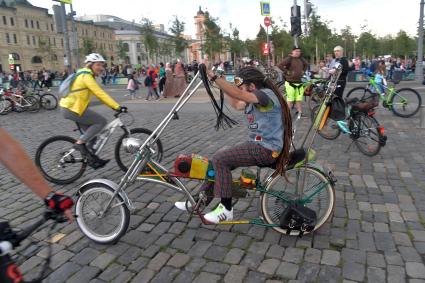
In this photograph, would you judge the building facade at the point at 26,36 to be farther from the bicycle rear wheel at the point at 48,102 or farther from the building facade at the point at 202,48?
the bicycle rear wheel at the point at 48,102

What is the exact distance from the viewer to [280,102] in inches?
130

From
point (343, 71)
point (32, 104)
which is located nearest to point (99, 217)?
point (343, 71)

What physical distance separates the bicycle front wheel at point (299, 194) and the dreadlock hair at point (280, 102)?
0.13 metres

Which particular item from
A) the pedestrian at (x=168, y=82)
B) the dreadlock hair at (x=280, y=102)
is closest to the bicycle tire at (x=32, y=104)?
the pedestrian at (x=168, y=82)

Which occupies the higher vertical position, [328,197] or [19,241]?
[19,241]

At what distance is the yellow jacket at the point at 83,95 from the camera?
532 cm

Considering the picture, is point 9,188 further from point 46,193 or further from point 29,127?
point 29,127

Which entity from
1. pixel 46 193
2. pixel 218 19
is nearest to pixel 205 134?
pixel 46 193

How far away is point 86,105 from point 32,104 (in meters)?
10.1

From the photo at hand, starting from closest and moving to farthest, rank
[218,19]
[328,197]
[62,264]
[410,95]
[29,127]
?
[62,264] → [328,197] → [410,95] → [29,127] → [218,19]

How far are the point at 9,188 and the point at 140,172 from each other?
9.69 feet

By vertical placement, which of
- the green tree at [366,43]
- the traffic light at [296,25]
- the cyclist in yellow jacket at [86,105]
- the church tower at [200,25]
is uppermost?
the church tower at [200,25]

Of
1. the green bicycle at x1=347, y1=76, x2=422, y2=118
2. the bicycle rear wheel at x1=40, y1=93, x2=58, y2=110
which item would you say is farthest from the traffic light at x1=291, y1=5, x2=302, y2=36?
the bicycle rear wheel at x1=40, y1=93, x2=58, y2=110

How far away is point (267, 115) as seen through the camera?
10.8ft
